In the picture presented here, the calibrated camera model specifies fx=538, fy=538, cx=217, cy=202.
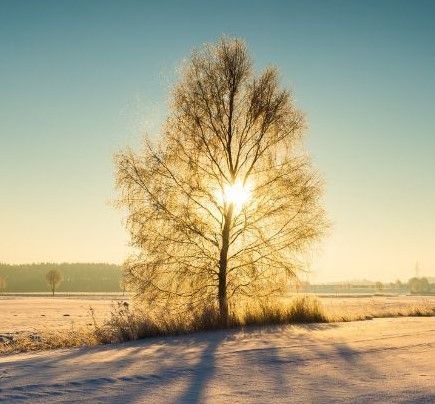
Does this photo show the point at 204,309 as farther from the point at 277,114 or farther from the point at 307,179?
the point at 277,114

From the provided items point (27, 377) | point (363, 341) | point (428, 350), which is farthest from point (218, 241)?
point (27, 377)

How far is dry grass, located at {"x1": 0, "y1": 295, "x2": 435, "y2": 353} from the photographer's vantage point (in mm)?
12791

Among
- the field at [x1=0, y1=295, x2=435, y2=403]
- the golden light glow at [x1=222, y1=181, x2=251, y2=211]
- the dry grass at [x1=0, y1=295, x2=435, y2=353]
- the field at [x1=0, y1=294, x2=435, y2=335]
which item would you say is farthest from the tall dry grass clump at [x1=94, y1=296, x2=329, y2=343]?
the golden light glow at [x1=222, y1=181, x2=251, y2=211]

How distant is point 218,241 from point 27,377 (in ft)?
31.9

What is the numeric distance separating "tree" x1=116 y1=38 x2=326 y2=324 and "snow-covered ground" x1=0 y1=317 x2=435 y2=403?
5654 millimetres

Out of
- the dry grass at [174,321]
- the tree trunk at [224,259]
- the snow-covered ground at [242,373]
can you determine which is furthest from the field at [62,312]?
the tree trunk at [224,259]

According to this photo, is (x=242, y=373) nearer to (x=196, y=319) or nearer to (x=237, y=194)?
(x=196, y=319)

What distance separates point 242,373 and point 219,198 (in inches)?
392

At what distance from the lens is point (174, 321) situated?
541 inches

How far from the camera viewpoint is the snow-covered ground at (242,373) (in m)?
5.76

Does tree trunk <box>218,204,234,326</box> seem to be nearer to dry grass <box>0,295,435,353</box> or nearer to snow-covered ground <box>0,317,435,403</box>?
dry grass <box>0,295,435,353</box>

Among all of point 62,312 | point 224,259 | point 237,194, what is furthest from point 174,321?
point 62,312

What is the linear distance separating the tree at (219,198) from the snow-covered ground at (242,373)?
5.65m

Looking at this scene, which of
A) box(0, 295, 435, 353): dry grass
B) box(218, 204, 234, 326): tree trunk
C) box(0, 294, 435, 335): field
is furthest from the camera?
box(0, 294, 435, 335): field
